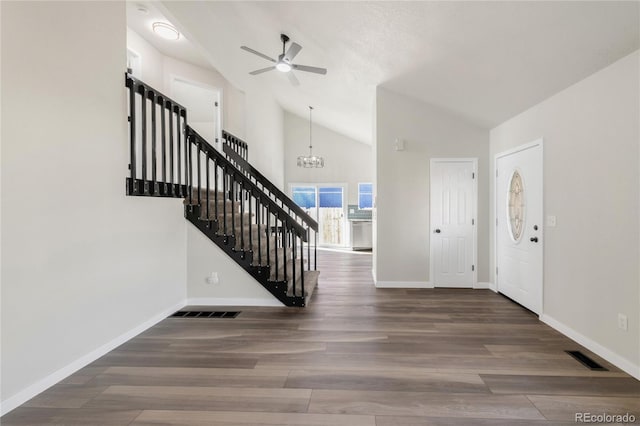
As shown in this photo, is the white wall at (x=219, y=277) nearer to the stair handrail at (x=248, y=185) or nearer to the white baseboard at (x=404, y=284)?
the stair handrail at (x=248, y=185)

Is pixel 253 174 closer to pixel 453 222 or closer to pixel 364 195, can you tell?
pixel 453 222

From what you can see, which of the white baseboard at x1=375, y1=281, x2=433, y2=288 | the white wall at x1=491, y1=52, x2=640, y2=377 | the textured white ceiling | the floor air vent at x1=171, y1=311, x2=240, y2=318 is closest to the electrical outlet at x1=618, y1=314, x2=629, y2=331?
the white wall at x1=491, y1=52, x2=640, y2=377

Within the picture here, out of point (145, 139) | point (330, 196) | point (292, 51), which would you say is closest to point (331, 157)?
point (330, 196)

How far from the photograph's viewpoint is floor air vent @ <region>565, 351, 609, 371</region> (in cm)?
229

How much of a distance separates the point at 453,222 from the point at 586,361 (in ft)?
8.22

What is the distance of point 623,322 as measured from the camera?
2297 millimetres

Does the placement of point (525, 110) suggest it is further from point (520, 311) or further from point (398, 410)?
point (398, 410)

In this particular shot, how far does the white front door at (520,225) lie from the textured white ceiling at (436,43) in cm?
67

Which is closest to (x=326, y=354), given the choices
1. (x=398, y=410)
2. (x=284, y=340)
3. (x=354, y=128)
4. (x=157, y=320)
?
(x=284, y=340)

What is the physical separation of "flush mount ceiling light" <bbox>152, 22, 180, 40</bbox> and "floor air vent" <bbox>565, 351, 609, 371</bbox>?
597cm

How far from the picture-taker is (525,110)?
3635 millimetres

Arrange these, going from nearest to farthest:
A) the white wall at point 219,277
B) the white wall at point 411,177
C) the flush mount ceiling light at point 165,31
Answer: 1. the white wall at point 219,277
2. the flush mount ceiling light at point 165,31
3. the white wall at point 411,177

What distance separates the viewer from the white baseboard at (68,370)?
1.81 meters

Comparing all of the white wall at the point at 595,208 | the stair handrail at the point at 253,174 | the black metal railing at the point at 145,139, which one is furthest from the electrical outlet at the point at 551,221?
the black metal railing at the point at 145,139
